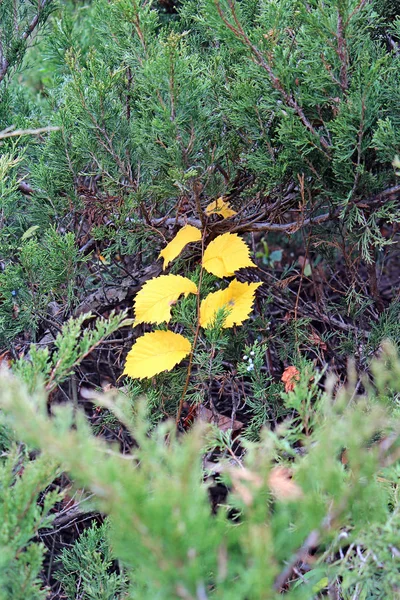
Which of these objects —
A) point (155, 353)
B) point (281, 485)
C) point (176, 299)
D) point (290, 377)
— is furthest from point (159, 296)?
point (281, 485)

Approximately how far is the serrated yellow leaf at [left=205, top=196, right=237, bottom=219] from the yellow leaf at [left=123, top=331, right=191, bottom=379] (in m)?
0.37

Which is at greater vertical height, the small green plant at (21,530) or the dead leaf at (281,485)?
the small green plant at (21,530)

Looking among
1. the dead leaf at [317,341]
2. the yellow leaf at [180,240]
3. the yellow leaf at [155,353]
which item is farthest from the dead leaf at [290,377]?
the yellow leaf at [180,240]

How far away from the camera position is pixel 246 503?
0.71 meters

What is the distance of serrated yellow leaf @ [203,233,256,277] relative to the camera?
1453 millimetres

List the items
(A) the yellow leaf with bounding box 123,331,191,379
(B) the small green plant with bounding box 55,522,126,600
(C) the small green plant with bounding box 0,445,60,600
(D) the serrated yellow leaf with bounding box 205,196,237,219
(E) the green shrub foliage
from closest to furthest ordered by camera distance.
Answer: (E) the green shrub foliage, (C) the small green plant with bounding box 0,445,60,600, (B) the small green plant with bounding box 55,522,126,600, (A) the yellow leaf with bounding box 123,331,191,379, (D) the serrated yellow leaf with bounding box 205,196,237,219

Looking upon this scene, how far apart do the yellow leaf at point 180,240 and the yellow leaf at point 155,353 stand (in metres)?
0.22

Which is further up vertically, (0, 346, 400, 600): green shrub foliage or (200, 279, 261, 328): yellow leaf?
(0, 346, 400, 600): green shrub foliage

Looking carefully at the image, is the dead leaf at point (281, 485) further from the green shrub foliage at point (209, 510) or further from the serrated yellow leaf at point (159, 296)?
the serrated yellow leaf at point (159, 296)

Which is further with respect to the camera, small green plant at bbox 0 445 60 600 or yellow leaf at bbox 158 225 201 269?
yellow leaf at bbox 158 225 201 269

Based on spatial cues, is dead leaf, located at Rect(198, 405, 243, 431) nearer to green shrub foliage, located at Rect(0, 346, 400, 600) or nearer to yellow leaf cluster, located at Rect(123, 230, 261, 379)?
yellow leaf cluster, located at Rect(123, 230, 261, 379)

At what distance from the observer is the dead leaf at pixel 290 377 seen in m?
1.45

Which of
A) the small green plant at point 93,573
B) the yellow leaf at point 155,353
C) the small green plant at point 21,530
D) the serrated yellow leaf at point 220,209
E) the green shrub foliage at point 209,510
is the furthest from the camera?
the serrated yellow leaf at point 220,209

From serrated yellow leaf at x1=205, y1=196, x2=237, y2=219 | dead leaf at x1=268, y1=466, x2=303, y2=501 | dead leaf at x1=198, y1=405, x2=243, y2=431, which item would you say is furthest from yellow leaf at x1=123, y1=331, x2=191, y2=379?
dead leaf at x1=268, y1=466, x2=303, y2=501
